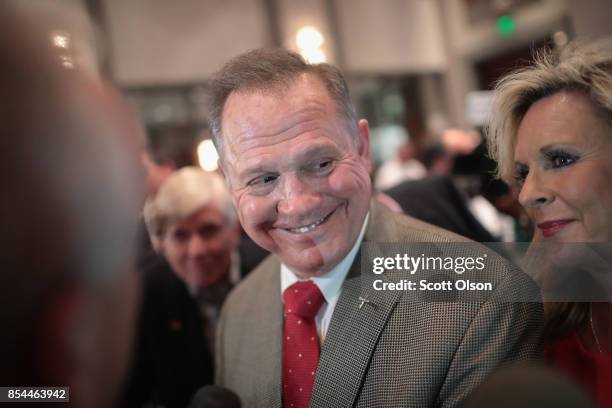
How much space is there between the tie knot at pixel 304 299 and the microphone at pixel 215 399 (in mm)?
187

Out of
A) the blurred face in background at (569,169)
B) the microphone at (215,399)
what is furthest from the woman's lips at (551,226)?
the microphone at (215,399)

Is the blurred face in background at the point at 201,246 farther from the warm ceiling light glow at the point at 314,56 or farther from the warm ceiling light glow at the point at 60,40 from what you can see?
the warm ceiling light glow at the point at 60,40

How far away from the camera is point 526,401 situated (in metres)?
0.40

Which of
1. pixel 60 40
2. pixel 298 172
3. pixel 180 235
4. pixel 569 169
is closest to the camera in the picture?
pixel 60 40

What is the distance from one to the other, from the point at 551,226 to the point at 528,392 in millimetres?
381

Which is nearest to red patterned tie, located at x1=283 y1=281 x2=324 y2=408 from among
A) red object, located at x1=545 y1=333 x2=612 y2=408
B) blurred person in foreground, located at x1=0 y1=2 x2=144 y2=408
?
red object, located at x1=545 y1=333 x2=612 y2=408

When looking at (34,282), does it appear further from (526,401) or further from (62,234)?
(526,401)

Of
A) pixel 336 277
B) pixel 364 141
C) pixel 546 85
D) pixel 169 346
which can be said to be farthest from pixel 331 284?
pixel 546 85

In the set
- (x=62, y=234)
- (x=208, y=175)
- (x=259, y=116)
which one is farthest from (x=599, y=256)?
(x=208, y=175)

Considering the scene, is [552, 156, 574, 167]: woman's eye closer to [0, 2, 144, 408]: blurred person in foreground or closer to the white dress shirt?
the white dress shirt

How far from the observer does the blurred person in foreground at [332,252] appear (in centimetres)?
83

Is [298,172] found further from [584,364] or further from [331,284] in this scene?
[584,364]

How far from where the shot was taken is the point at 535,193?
753 millimetres

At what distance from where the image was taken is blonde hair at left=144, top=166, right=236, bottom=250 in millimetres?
1239
